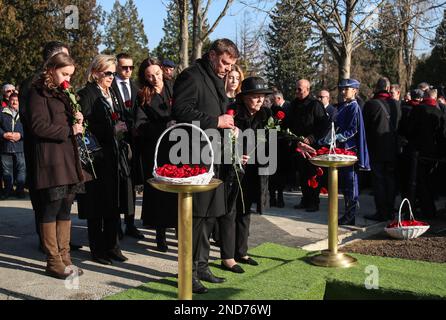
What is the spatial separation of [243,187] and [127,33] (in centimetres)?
5880

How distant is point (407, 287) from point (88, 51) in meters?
30.6

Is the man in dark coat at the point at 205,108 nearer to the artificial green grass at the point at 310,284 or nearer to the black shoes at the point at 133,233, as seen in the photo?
the artificial green grass at the point at 310,284

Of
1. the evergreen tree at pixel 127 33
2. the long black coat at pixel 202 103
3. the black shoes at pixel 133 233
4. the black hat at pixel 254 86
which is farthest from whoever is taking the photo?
the evergreen tree at pixel 127 33

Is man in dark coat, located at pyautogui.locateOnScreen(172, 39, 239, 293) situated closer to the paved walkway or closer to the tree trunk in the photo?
the paved walkway

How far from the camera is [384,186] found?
8.86 metres

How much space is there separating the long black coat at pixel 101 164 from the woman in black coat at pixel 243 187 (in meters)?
1.26

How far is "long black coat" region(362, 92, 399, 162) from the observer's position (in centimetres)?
881

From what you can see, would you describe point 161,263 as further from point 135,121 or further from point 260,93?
point 260,93

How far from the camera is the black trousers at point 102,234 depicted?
6.01m

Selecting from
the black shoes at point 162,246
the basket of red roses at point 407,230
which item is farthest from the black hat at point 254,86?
the basket of red roses at point 407,230

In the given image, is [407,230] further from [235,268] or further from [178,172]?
[178,172]
